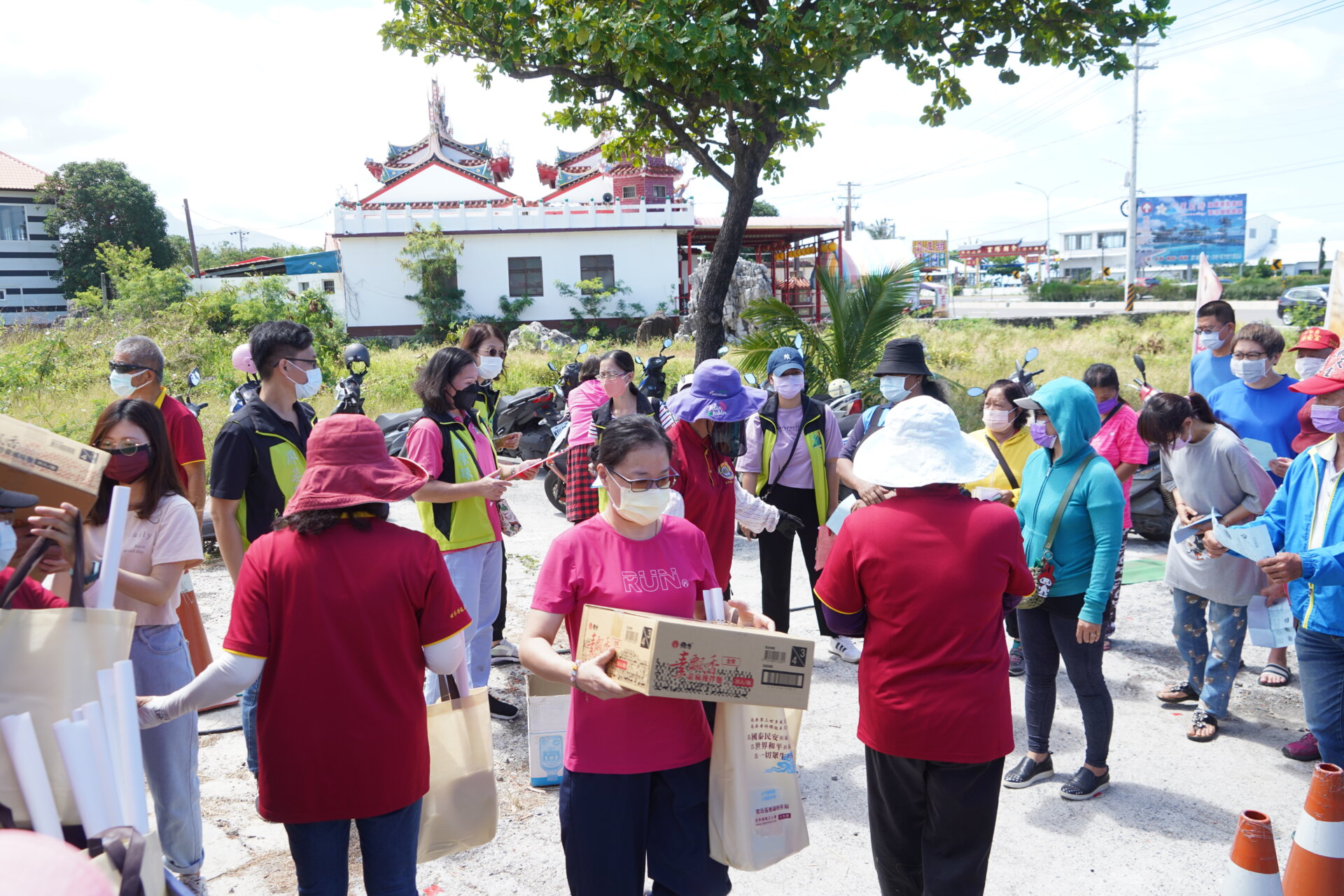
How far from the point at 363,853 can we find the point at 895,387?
3848 mm

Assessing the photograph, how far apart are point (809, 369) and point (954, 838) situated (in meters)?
7.78

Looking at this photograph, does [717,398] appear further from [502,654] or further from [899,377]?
[502,654]

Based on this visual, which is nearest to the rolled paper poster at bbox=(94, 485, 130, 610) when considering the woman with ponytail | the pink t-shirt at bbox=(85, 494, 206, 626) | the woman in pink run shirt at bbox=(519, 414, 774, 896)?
the pink t-shirt at bbox=(85, 494, 206, 626)

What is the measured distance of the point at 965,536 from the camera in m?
2.40

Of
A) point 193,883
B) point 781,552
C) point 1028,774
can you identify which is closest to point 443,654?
point 193,883

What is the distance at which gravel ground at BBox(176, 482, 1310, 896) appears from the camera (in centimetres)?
327

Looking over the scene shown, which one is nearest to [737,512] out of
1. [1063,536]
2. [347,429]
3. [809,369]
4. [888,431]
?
[1063,536]

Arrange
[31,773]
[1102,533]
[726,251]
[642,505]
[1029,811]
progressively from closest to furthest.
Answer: [31,773]
[642,505]
[1102,533]
[1029,811]
[726,251]

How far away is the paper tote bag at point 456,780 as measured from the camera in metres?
2.44

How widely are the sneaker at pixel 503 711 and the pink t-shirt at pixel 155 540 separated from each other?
2030mm

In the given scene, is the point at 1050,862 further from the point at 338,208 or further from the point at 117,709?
the point at 338,208

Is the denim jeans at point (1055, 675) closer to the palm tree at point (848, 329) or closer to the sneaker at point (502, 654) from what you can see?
the sneaker at point (502, 654)

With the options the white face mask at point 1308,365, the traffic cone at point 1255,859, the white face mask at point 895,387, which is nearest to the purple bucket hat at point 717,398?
the white face mask at point 895,387

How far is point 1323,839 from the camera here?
2699 millimetres
